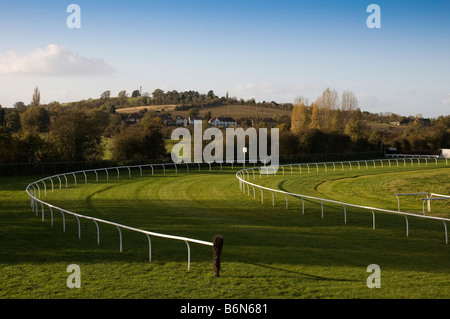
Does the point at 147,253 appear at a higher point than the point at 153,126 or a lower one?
lower

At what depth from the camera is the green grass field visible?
8062 mm

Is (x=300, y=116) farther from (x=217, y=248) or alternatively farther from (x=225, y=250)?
(x=217, y=248)

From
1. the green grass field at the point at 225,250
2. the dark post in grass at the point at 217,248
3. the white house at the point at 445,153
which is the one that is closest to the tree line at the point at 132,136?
the white house at the point at 445,153

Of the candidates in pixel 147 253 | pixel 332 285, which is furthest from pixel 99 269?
pixel 332 285

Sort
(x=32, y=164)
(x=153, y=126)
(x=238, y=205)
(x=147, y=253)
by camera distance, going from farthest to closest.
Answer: (x=153, y=126) < (x=32, y=164) < (x=238, y=205) < (x=147, y=253)

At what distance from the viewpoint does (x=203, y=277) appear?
870 centimetres

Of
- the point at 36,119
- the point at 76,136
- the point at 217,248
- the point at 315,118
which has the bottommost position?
the point at 217,248

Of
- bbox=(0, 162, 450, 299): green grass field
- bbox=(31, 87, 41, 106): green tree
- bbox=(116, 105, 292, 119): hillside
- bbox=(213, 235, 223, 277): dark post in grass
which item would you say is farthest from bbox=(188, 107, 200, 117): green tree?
bbox=(213, 235, 223, 277): dark post in grass

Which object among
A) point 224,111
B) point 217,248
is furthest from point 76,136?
point 224,111

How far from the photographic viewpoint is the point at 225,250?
1084 cm

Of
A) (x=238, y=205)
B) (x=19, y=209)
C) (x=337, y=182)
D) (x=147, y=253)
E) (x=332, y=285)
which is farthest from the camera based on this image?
(x=337, y=182)

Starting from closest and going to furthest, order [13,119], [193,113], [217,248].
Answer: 1. [217,248]
2. [13,119]
3. [193,113]
